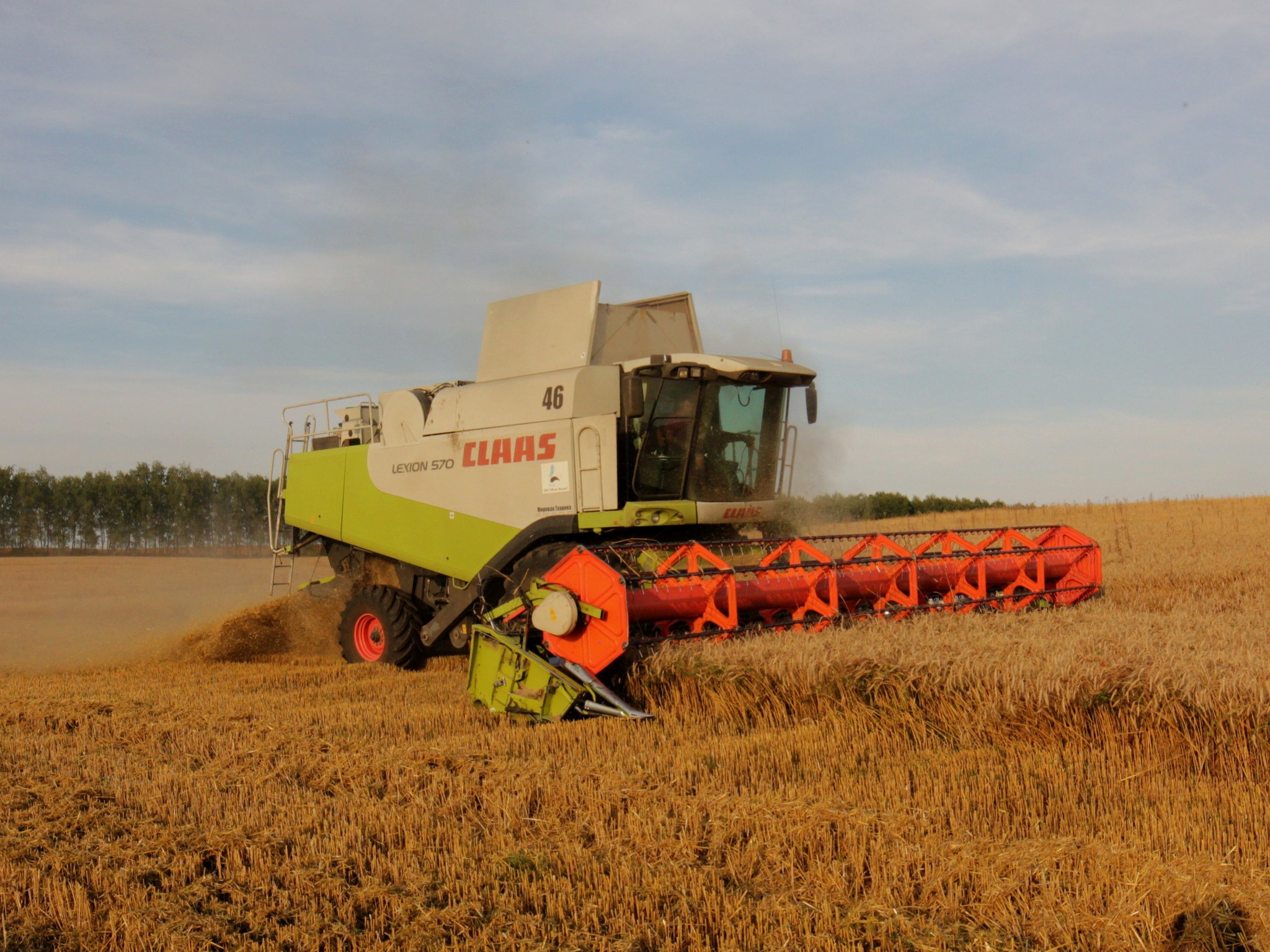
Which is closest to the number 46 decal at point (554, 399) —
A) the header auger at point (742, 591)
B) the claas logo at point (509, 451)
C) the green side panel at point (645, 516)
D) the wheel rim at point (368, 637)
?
the claas logo at point (509, 451)

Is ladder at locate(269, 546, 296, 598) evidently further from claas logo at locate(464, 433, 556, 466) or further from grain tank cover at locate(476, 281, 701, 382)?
grain tank cover at locate(476, 281, 701, 382)

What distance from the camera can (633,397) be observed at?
6.82 meters

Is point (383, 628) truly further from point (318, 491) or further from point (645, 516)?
point (645, 516)

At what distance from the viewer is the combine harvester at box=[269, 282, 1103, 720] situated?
5773mm

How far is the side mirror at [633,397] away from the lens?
6.82 metres

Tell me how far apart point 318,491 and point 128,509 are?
36.3 meters

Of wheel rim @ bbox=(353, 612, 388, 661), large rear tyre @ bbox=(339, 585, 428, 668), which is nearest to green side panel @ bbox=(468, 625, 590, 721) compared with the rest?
large rear tyre @ bbox=(339, 585, 428, 668)

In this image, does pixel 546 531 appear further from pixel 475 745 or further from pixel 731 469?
pixel 475 745

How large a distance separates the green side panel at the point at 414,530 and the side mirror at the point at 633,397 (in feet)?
4.47

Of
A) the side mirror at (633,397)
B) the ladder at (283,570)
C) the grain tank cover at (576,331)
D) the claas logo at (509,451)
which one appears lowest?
the ladder at (283,570)

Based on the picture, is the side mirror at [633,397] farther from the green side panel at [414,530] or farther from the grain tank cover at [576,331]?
the green side panel at [414,530]

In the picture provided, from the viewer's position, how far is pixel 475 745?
4.76 m

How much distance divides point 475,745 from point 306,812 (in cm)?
116

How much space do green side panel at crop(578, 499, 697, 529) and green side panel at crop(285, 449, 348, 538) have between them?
124 inches
